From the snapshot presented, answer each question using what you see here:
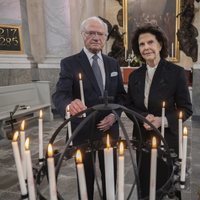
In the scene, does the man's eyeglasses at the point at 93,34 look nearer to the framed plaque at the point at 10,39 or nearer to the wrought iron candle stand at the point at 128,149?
the wrought iron candle stand at the point at 128,149

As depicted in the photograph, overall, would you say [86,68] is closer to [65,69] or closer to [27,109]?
[65,69]

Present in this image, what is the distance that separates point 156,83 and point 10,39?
20.5 feet

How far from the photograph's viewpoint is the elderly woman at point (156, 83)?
5.82ft

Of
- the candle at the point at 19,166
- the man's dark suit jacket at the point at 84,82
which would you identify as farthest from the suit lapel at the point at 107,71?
the candle at the point at 19,166

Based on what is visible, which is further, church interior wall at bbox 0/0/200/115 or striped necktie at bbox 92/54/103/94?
church interior wall at bbox 0/0/200/115

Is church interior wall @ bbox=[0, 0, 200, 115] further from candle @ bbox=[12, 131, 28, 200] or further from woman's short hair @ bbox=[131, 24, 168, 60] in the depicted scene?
candle @ bbox=[12, 131, 28, 200]

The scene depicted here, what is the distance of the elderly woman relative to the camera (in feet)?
5.82

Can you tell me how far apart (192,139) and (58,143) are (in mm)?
2485

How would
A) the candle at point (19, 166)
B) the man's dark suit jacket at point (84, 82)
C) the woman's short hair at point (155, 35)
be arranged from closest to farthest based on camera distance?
the candle at point (19, 166)
the woman's short hair at point (155, 35)
the man's dark suit jacket at point (84, 82)

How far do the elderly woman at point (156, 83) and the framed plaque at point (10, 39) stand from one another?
6.01 meters

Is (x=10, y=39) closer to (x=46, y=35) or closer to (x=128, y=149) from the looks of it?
(x=46, y=35)

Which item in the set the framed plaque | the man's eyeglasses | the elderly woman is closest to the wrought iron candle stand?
the elderly woman

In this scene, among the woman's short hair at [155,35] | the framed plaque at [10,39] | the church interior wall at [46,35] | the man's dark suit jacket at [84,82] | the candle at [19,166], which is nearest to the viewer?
the candle at [19,166]

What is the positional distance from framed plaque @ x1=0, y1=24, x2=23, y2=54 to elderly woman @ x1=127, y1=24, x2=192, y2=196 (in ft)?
19.7
